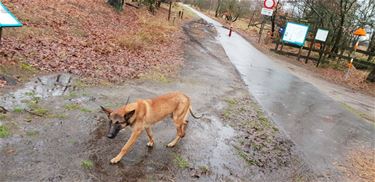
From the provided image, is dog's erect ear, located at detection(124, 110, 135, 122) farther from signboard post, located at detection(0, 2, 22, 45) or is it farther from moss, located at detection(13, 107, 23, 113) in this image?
signboard post, located at detection(0, 2, 22, 45)

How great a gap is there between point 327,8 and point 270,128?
2131 cm

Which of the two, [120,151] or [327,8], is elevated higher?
[327,8]

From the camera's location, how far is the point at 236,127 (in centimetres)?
772

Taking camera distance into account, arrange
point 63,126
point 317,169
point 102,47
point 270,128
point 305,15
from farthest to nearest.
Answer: point 305,15
point 102,47
point 270,128
point 317,169
point 63,126

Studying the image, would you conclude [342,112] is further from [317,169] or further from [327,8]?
[327,8]

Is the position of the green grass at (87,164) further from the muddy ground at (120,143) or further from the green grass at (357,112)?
A: the green grass at (357,112)

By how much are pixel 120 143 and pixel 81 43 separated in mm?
7230

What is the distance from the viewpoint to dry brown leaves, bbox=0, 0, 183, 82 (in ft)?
30.8

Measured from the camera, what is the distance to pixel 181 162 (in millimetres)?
5609

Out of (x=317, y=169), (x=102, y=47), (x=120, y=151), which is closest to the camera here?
(x=120, y=151)

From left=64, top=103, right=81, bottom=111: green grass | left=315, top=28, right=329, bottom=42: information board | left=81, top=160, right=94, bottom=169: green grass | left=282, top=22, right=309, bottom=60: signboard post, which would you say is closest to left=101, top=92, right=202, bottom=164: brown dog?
left=81, top=160, right=94, bottom=169: green grass

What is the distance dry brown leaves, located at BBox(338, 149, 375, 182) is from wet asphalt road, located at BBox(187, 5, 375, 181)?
165mm

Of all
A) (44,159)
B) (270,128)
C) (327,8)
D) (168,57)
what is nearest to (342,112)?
(270,128)

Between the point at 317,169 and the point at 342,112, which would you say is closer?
the point at 317,169
